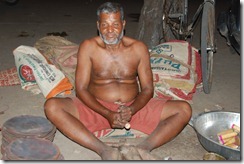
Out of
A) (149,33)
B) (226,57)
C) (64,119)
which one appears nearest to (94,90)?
(64,119)

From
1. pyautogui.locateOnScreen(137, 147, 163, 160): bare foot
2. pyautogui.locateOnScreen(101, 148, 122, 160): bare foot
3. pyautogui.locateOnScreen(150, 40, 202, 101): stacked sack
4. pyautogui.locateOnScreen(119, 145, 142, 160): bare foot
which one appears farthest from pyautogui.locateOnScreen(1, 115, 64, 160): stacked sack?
pyautogui.locateOnScreen(150, 40, 202, 101): stacked sack

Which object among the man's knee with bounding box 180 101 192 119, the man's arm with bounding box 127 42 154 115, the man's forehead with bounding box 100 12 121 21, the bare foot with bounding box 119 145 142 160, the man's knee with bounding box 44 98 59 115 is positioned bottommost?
the bare foot with bounding box 119 145 142 160

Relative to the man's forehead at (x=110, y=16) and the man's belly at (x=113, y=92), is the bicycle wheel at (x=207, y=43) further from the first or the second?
the man's forehead at (x=110, y=16)

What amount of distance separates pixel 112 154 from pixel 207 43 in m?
2.06

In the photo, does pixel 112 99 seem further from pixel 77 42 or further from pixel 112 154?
pixel 77 42

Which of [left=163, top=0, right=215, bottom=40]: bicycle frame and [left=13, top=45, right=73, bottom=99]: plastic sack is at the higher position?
[left=163, top=0, right=215, bottom=40]: bicycle frame

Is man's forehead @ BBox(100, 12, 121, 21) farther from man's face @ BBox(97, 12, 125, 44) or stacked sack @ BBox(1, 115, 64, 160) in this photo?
stacked sack @ BBox(1, 115, 64, 160)

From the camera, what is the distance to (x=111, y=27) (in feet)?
9.74

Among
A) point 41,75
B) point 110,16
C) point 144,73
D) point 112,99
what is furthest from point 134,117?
point 41,75

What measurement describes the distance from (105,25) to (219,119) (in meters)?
1.26

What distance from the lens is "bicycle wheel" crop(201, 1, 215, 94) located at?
12.8ft

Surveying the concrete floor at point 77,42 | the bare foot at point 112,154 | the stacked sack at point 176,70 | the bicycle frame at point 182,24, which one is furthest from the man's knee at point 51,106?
the bicycle frame at point 182,24

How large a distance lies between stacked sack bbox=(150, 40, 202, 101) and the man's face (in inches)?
43.5

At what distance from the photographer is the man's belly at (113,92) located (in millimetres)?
3223
